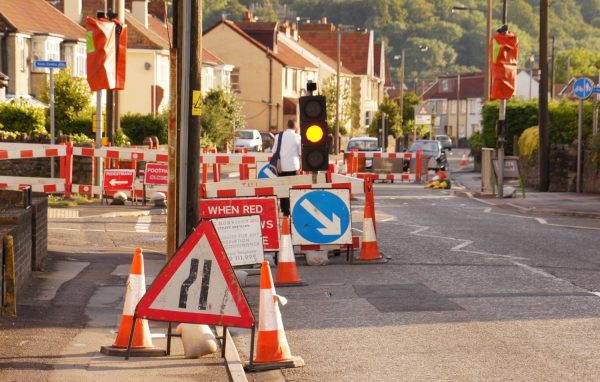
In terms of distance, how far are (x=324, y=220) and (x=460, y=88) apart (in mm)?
131443

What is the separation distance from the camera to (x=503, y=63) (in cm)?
3378

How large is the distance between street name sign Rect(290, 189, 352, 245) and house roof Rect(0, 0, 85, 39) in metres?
36.7

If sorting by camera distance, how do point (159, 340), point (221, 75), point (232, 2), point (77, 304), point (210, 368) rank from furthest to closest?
1. point (232, 2)
2. point (221, 75)
3. point (77, 304)
4. point (159, 340)
5. point (210, 368)

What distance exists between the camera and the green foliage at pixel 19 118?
3950 centimetres

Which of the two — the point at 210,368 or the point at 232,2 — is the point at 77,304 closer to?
the point at 210,368

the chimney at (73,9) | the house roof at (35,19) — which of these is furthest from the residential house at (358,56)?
the house roof at (35,19)

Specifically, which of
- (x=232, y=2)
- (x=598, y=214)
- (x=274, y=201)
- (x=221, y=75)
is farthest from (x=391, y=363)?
(x=232, y=2)

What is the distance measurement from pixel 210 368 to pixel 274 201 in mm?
6725

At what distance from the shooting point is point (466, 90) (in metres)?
145

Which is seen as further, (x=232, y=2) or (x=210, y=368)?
(x=232, y=2)

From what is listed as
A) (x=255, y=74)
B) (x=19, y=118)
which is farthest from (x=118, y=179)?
(x=255, y=74)

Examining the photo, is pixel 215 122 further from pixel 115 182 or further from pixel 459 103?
pixel 459 103

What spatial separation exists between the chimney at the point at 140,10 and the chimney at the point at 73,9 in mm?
4043

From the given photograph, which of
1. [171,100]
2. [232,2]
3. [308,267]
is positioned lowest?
[308,267]
